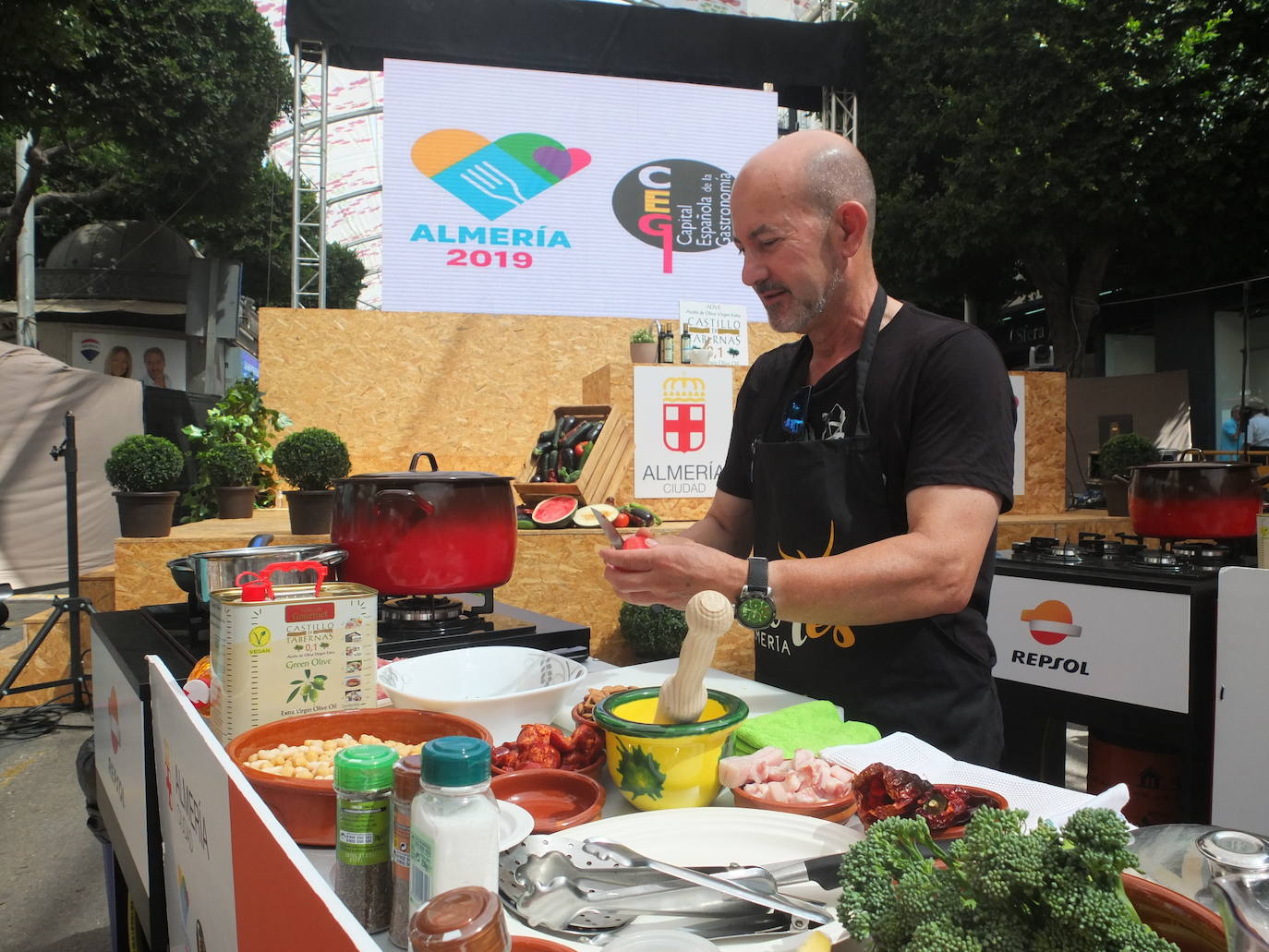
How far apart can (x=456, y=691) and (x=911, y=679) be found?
0.89 meters

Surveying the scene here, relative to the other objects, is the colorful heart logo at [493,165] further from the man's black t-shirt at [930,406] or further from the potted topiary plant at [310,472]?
the man's black t-shirt at [930,406]

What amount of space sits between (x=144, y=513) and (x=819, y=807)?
5572mm

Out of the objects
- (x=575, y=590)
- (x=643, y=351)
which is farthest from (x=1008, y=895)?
(x=643, y=351)

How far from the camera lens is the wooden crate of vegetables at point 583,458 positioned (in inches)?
245

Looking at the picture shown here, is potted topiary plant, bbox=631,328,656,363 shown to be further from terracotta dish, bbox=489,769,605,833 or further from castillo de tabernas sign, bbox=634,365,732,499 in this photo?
terracotta dish, bbox=489,769,605,833

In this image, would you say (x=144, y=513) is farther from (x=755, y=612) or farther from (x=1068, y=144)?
(x=1068, y=144)

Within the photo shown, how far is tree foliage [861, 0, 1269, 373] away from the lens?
13.1m

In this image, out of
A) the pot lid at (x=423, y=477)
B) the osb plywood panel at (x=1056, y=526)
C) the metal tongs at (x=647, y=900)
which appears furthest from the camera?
the osb plywood panel at (x=1056, y=526)

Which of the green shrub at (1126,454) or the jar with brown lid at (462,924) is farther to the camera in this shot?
the green shrub at (1126,454)

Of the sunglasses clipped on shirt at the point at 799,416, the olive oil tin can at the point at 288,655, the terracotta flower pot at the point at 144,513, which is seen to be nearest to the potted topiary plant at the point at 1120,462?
the sunglasses clipped on shirt at the point at 799,416

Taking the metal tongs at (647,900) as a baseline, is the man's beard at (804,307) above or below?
above

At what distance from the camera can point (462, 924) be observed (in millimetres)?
559

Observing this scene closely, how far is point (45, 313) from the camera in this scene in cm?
2272

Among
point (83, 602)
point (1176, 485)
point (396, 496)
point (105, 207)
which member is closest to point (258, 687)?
point (396, 496)
